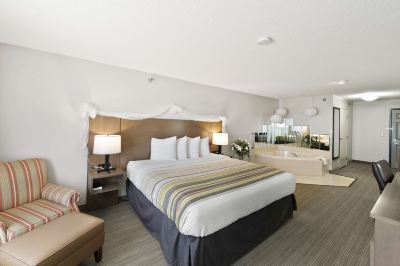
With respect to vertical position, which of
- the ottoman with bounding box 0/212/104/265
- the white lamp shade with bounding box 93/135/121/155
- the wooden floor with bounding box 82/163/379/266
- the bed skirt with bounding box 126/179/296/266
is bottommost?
the wooden floor with bounding box 82/163/379/266

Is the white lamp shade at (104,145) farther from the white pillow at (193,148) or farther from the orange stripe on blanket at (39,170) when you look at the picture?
the white pillow at (193,148)

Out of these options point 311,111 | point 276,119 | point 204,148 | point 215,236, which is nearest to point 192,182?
point 215,236

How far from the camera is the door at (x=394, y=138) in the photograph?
6145 millimetres

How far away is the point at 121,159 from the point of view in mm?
A: 3465

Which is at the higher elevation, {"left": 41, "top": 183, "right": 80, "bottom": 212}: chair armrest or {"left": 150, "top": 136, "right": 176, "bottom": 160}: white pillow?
{"left": 150, "top": 136, "right": 176, "bottom": 160}: white pillow

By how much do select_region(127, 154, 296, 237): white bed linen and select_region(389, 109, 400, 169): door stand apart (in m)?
5.92

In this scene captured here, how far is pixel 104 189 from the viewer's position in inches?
120

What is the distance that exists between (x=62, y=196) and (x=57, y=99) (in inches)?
58.3

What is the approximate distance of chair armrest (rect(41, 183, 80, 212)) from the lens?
2230 millimetres

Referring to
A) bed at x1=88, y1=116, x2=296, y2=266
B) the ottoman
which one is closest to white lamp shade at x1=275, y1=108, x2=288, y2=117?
bed at x1=88, y1=116, x2=296, y2=266

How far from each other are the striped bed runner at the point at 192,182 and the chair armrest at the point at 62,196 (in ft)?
2.68

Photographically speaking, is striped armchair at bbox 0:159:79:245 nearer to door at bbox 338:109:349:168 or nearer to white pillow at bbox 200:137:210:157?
white pillow at bbox 200:137:210:157

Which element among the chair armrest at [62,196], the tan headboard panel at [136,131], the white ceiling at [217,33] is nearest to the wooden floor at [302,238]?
the chair armrest at [62,196]

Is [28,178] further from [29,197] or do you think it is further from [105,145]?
[105,145]
